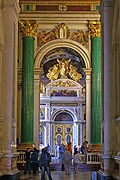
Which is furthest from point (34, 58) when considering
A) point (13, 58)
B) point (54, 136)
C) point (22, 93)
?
point (54, 136)

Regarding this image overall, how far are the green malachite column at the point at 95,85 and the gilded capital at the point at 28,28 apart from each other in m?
3.12

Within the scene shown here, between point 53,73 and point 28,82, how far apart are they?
1121 cm

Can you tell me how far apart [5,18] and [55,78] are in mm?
20362

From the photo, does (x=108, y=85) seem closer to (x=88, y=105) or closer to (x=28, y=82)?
(x=28, y=82)

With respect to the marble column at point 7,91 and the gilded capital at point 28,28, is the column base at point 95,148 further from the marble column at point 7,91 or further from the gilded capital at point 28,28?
the marble column at point 7,91

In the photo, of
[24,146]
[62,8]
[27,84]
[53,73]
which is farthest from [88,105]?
[53,73]

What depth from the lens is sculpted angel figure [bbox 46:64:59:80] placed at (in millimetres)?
31708

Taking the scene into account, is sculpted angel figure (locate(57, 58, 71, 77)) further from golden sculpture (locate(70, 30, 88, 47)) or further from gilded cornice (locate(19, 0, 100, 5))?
gilded cornice (locate(19, 0, 100, 5))

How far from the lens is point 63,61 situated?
1207 inches

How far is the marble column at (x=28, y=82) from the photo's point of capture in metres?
20.9

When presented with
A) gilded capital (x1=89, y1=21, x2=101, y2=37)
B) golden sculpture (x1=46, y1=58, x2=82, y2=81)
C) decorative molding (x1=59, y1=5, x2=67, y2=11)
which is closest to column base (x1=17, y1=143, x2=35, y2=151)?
gilded capital (x1=89, y1=21, x2=101, y2=37)

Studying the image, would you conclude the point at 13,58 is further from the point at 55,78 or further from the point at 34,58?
the point at 55,78

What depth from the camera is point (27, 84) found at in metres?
21.1

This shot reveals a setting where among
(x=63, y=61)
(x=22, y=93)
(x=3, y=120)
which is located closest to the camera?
(x=3, y=120)
